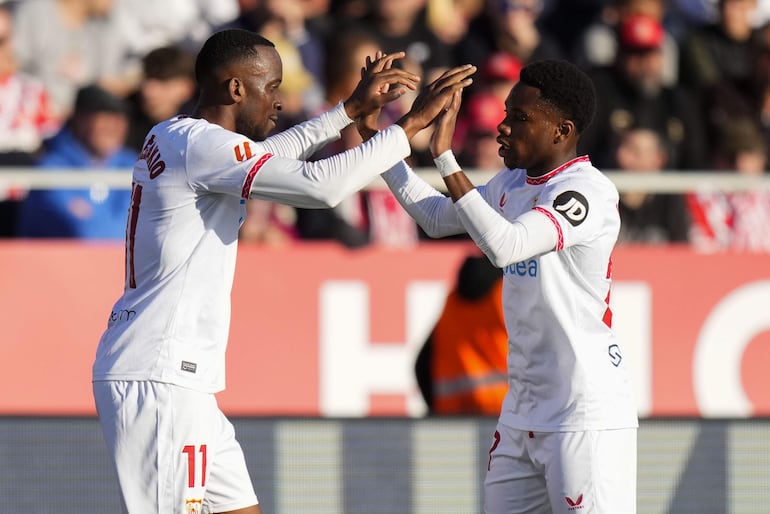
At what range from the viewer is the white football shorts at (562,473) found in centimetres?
550

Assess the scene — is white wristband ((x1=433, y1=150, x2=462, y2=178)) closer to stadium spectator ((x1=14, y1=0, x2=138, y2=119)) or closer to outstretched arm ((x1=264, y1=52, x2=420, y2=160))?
outstretched arm ((x1=264, y1=52, x2=420, y2=160))

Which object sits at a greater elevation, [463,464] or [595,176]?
[595,176]

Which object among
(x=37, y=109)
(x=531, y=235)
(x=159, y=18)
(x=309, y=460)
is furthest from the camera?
(x=159, y=18)

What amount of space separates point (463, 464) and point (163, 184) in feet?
9.06

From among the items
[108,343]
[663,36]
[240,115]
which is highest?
[663,36]

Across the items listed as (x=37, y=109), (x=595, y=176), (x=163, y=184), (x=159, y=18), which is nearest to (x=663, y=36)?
(x=159, y=18)

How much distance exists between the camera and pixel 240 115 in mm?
5574

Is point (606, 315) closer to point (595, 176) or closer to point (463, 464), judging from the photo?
point (595, 176)

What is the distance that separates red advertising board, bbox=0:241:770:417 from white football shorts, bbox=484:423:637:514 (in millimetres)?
3521

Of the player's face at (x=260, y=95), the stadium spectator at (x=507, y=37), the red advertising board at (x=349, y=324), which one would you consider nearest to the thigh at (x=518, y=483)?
the player's face at (x=260, y=95)

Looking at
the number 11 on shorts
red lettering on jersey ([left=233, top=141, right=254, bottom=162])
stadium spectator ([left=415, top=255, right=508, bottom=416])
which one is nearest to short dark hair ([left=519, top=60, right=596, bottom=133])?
red lettering on jersey ([left=233, top=141, right=254, bottom=162])

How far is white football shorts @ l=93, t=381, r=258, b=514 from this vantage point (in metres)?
5.34

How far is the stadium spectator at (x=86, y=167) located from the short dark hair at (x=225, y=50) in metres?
3.61

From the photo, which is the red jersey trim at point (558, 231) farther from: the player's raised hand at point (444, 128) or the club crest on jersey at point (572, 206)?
the player's raised hand at point (444, 128)
